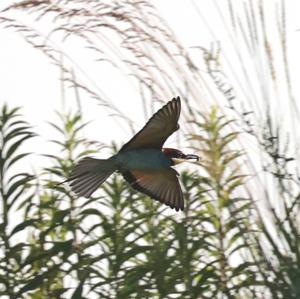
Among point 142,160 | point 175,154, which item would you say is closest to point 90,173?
point 142,160

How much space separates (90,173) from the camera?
5.26 meters

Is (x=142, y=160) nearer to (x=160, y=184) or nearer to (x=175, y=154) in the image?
(x=175, y=154)

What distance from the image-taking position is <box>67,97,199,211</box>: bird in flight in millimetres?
5121

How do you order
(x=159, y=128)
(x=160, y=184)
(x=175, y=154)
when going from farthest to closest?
(x=160, y=184), (x=175, y=154), (x=159, y=128)

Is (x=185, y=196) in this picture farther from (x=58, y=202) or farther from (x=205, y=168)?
(x=58, y=202)

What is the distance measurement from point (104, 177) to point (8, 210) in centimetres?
45

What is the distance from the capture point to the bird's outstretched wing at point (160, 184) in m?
5.38

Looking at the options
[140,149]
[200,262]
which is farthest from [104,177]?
[200,262]

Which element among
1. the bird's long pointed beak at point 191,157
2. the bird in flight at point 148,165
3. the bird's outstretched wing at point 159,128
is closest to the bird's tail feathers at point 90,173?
the bird in flight at point 148,165

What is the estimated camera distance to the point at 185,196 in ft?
18.3

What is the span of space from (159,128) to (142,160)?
15 cm

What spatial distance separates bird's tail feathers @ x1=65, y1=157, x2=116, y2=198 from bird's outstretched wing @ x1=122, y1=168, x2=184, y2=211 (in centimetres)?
17

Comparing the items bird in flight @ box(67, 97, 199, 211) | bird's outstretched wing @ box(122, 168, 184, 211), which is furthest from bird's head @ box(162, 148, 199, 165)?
bird's outstretched wing @ box(122, 168, 184, 211)

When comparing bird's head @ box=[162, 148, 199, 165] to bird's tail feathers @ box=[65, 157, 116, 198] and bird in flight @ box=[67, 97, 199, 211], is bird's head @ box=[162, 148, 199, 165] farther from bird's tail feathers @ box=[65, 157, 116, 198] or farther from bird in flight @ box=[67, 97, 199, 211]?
bird's tail feathers @ box=[65, 157, 116, 198]
